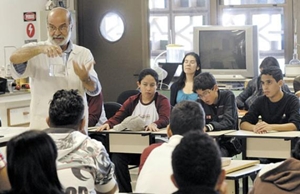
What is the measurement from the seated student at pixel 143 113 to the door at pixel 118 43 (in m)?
3.25

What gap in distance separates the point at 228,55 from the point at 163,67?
3.06 ft

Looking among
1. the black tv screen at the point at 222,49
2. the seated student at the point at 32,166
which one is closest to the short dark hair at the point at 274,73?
the black tv screen at the point at 222,49

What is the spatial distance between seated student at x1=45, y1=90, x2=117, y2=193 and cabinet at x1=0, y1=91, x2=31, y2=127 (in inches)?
154

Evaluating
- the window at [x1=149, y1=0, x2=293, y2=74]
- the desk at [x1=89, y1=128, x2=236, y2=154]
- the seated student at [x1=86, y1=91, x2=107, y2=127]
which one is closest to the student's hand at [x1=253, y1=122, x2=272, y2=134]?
the desk at [x1=89, y1=128, x2=236, y2=154]

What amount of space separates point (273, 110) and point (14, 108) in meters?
3.21

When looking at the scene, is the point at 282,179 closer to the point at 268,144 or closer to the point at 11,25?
the point at 268,144

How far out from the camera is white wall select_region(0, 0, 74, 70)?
7629 millimetres

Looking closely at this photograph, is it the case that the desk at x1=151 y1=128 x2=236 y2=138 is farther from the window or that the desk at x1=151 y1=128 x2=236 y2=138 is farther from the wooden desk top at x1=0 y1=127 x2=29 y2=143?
the window

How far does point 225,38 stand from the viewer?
7379 millimetres

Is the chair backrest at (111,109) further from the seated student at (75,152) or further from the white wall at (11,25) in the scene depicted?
the seated student at (75,152)

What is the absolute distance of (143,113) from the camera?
5.52 meters

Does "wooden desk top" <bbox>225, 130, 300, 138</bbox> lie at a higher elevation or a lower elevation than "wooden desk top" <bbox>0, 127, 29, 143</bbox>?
lower

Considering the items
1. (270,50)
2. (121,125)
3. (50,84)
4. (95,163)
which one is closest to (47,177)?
(95,163)

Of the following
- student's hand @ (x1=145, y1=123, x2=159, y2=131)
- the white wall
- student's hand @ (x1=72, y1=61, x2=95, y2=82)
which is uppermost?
the white wall
